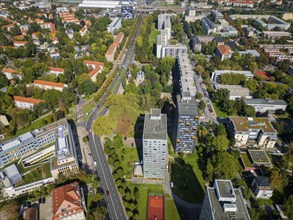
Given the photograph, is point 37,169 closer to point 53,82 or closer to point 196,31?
point 53,82

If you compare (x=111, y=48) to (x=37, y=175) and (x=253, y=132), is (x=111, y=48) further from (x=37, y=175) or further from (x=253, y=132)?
(x=253, y=132)

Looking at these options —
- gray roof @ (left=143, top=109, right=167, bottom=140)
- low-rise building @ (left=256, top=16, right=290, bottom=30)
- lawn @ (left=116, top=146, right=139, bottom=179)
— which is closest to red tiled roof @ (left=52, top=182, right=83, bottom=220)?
lawn @ (left=116, top=146, right=139, bottom=179)

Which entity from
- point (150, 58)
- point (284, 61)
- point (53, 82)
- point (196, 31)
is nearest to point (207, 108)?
point (150, 58)

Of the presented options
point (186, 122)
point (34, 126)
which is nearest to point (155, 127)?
point (186, 122)

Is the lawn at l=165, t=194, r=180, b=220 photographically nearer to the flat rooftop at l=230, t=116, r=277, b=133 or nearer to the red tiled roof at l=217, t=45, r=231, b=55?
the flat rooftop at l=230, t=116, r=277, b=133

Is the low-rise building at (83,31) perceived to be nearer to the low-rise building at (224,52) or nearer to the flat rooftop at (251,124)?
the low-rise building at (224,52)

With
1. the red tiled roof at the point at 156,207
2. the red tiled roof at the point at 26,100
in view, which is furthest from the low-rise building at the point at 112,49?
the red tiled roof at the point at 156,207
